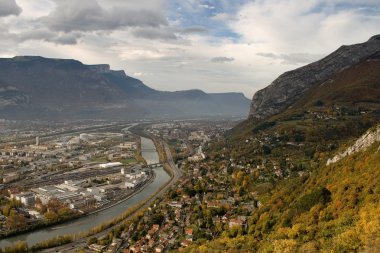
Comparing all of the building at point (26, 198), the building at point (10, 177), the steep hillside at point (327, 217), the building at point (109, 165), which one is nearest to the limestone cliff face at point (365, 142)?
the steep hillside at point (327, 217)

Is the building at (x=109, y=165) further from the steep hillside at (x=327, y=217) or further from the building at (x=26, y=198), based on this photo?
the steep hillside at (x=327, y=217)

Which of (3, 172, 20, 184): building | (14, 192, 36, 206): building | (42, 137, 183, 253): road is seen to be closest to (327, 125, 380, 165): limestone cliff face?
(42, 137, 183, 253): road

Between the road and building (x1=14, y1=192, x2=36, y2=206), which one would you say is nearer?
the road

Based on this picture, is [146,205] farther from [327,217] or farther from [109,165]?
[109,165]

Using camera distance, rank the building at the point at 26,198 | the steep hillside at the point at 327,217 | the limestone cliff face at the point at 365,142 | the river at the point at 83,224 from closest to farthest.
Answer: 1. the steep hillside at the point at 327,217
2. the limestone cliff face at the point at 365,142
3. the river at the point at 83,224
4. the building at the point at 26,198

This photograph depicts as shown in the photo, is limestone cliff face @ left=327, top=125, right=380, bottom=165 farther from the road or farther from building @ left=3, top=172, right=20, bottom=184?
building @ left=3, top=172, right=20, bottom=184

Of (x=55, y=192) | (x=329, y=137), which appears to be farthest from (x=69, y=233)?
(x=329, y=137)

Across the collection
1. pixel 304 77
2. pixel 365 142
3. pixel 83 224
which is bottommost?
pixel 83 224

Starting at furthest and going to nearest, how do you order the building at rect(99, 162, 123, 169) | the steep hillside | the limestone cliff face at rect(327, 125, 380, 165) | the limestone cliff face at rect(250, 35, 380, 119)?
1. the limestone cliff face at rect(250, 35, 380, 119)
2. the building at rect(99, 162, 123, 169)
3. the limestone cliff face at rect(327, 125, 380, 165)
4. the steep hillside

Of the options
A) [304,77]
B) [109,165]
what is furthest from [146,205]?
[304,77]
